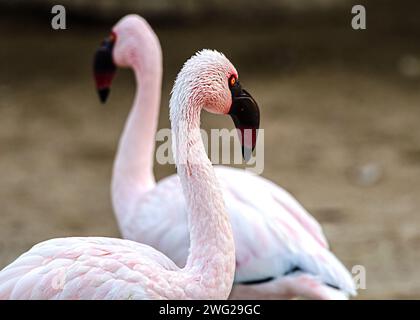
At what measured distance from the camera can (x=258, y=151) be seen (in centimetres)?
652

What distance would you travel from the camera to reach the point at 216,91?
3.14m

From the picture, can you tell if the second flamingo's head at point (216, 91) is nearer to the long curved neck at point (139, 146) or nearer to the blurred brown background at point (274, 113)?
the long curved neck at point (139, 146)

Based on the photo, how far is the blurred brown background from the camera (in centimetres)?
576

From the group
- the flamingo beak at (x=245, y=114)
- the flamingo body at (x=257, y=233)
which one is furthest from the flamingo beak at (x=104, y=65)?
the flamingo beak at (x=245, y=114)

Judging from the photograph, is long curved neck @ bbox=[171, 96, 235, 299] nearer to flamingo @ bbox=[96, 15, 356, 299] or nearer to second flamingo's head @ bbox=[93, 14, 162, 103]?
flamingo @ bbox=[96, 15, 356, 299]

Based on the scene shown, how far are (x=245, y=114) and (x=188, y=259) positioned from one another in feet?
1.98

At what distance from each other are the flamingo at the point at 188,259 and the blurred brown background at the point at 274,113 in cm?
212

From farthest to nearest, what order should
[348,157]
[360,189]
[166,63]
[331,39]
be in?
[331,39], [166,63], [348,157], [360,189]

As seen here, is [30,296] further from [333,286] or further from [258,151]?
[258,151]

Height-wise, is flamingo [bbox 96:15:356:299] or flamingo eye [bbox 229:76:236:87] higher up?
flamingo eye [bbox 229:76:236:87]

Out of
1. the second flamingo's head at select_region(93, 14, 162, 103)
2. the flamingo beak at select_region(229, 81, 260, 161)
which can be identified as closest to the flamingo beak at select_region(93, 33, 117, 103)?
the second flamingo's head at select_region(93, 14, 162, 103)

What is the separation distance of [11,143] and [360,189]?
111 inches

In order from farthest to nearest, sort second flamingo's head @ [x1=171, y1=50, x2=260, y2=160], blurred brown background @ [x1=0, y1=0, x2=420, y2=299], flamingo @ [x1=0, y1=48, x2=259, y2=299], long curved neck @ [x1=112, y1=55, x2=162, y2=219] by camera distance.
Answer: blurred brown background @ [x1=0, y1=0, x2=420, y2=299], long curved neck @ [x1=112, y1=55, x2=162, y2=219], second flamingo's head @ [x1=171, y1=50, x2=260, y2=160], flamingo @ [x1=0, y1=48, x2=259, y2=299]
